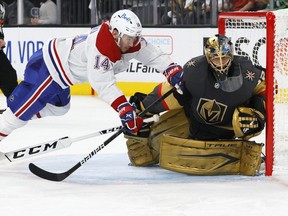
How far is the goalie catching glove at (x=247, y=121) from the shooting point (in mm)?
4090

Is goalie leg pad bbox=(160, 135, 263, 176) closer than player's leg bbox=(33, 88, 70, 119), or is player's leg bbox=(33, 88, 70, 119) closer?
goalie leg pad bbox=(160, 135, 263, 176)

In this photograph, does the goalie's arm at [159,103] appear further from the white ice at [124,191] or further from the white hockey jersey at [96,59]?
the white ice at [124,191]

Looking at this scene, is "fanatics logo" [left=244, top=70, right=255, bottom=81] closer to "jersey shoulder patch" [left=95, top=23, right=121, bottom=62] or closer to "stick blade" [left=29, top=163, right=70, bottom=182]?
"jersey shoulder patch" [left=95, top=23, right=121, bottom=62]

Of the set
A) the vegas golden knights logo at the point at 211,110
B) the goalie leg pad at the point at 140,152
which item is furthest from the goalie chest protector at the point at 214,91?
the goalie leg pad at the point at 140,152

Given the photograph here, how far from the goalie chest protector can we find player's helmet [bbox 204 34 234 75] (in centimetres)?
8

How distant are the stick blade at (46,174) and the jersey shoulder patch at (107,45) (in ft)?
1.99

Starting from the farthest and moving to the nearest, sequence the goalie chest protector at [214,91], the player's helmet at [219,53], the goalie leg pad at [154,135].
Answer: the goalie leg pad at [154,135]
the goalie chest protector at [214,91]
the player's helmet at [219,53]

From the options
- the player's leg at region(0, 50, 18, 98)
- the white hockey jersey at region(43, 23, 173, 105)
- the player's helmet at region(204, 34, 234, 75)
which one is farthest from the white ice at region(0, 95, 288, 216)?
the player's leg at region(0, 50, 18, 98)

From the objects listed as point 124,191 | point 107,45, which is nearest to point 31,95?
point 107,45

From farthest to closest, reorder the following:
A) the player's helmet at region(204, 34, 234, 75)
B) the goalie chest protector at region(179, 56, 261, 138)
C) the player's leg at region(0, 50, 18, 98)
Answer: the player's leg at region(0, 50, 18, 98) < the goalie chest protector at region(179, 56, 261, 138) < the player's helmet at region(204, 34, 234, 75)

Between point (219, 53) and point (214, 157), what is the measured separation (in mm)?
525

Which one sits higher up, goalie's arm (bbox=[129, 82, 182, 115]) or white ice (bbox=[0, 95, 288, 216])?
goalie's arm (bbox=[129, 82, 182, 115])

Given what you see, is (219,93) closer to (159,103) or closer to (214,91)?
(214,91)

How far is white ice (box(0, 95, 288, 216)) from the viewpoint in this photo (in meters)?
3.51
